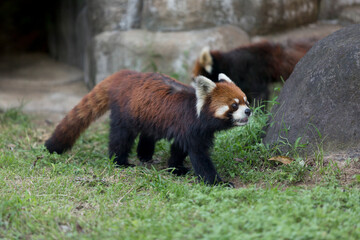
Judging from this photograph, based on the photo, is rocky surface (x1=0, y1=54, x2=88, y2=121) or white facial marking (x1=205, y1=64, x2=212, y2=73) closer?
white facial marking (x1=205, y1=64, x2=212, y2=73)

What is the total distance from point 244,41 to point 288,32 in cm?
93

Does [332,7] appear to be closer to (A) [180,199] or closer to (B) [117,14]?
(B) [117,14]

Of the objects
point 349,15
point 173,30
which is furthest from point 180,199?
point 349,15

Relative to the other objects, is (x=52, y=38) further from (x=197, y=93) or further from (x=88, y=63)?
(x=197, y=93)

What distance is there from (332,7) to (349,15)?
408 mm

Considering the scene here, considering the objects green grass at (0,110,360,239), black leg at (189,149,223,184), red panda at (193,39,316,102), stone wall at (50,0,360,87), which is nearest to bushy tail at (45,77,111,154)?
green grass at (0,110,360,239)

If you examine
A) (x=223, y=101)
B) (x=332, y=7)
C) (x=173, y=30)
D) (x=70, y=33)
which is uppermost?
(x=332, y=7)

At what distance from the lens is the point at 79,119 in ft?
17.7

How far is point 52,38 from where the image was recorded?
40.7 feet

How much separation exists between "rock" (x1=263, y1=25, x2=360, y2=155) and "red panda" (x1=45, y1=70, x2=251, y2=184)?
61cm

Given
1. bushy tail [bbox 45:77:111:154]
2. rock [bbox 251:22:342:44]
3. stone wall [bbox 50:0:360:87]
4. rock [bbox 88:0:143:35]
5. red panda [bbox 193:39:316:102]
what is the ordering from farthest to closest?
rock [bbox 88:0:143:35], rock [bbox 251:22:342:44], stone wall [bbox 50:0:360:87], red panda [bbox 193:39:316:102], bushy tail [bbox 45:77:111:154]

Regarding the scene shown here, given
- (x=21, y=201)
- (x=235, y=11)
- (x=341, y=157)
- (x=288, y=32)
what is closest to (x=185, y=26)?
(x=235, y=11)

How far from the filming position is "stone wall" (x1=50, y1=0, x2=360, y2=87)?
8211mm

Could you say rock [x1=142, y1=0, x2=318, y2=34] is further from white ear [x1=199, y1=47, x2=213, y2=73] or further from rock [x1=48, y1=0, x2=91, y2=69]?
rock [x1=48, y1=0, x2=91, y2=69]
